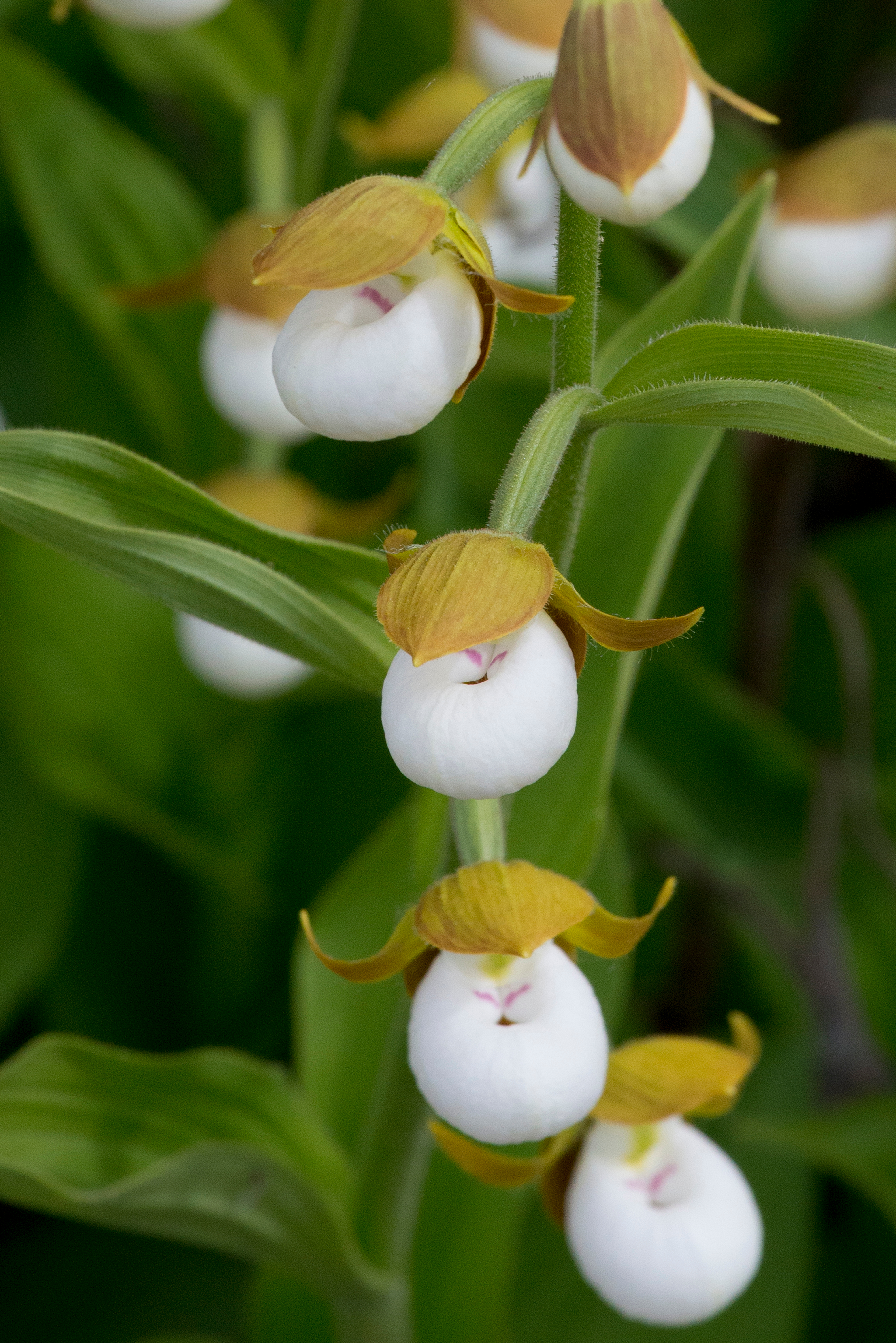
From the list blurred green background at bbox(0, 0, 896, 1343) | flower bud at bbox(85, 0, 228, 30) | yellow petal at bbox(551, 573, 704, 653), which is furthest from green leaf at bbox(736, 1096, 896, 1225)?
flower bud at bbox(85, 0, 228, 30)

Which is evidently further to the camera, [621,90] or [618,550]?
[618,550]

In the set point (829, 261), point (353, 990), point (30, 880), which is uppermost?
point (829, 261)

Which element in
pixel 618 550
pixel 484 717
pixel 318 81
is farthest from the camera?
pixel 318 81

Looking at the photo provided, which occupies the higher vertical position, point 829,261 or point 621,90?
point 621,90

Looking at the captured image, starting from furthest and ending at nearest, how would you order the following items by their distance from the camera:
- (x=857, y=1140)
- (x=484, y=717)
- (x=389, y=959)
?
(x=857, y=1140), (x=389, y=959), (x=484, y=717)

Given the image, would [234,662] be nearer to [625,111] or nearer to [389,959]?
[389,959]

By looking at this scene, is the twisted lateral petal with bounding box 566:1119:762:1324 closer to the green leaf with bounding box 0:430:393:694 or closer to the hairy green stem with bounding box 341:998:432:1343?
the hairy green stem with bounding box 341:998:432:1343

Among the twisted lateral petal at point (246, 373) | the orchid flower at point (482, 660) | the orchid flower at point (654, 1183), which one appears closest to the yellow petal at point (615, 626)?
the orchid flower at point (482, 660)

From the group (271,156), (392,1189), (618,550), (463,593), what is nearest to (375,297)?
(463,593)
